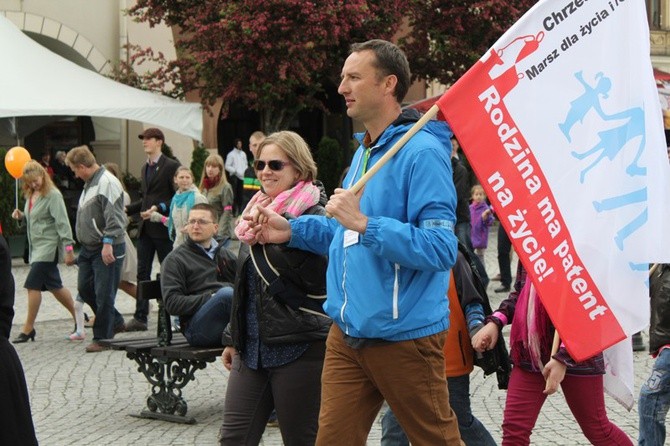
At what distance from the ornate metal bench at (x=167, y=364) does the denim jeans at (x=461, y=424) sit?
2587 mm

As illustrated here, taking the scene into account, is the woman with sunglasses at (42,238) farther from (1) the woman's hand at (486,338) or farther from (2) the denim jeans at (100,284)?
(1) the woman's hand at (486,338)

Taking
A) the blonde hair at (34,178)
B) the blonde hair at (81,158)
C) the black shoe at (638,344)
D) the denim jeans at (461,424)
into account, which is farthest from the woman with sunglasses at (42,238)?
the denim jeans at (461,424)

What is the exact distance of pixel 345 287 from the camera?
4.77 meters

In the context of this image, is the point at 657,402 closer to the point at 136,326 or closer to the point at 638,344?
the point at 638,344

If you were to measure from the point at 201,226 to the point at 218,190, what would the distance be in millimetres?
4701

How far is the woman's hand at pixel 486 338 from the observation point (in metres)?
5.79

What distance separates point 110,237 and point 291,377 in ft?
21.7

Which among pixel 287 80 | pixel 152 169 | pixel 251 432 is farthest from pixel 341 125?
pixel 251 432

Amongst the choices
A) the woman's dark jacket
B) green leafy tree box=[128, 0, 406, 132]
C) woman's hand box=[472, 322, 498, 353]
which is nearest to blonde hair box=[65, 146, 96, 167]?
the woman's dark jacket

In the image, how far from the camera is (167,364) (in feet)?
29.3

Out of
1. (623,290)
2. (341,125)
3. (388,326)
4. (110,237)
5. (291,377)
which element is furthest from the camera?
(341,125)

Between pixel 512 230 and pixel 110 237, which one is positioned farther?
pixel 110 237

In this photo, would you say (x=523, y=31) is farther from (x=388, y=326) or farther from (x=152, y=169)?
(x=152, y=169)

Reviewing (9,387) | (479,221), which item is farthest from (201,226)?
(479,221)
